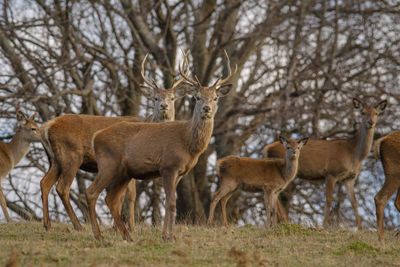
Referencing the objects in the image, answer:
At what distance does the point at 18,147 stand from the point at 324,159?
619 cm

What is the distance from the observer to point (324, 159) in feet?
42.4

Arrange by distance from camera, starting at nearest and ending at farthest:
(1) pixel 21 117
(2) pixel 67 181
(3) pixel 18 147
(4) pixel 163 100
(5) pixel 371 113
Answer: (2) pixel 67 181 → (4) pixel 163 100 → (5) pixel 371 113 → (3) pixel 18 147 → (1) pixel 21 117

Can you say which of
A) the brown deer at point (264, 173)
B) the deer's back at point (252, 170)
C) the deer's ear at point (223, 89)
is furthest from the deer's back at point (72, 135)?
the deer's back at point (252, 170)

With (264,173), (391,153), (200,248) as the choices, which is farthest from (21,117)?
(391,153)

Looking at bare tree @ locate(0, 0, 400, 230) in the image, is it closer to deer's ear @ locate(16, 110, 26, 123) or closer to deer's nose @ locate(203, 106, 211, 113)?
deer's ear @ locate(16, 110, 26, 123)

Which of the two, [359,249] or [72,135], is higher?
[72,135]

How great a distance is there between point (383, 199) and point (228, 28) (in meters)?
8.53

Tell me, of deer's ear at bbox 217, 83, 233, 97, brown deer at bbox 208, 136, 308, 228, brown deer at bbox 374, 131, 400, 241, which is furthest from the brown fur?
brown deer at bbox 208, 136, 308, 228

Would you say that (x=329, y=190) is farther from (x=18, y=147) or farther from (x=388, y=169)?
(x=18, y=147)

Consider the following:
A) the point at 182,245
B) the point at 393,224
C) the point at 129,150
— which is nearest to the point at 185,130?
the point at 129,150

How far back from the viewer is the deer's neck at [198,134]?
8609 millimetres

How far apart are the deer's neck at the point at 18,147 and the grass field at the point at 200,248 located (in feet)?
11.7

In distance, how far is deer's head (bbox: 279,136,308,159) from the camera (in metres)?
12.2

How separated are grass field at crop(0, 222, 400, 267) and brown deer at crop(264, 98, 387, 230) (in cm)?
290
